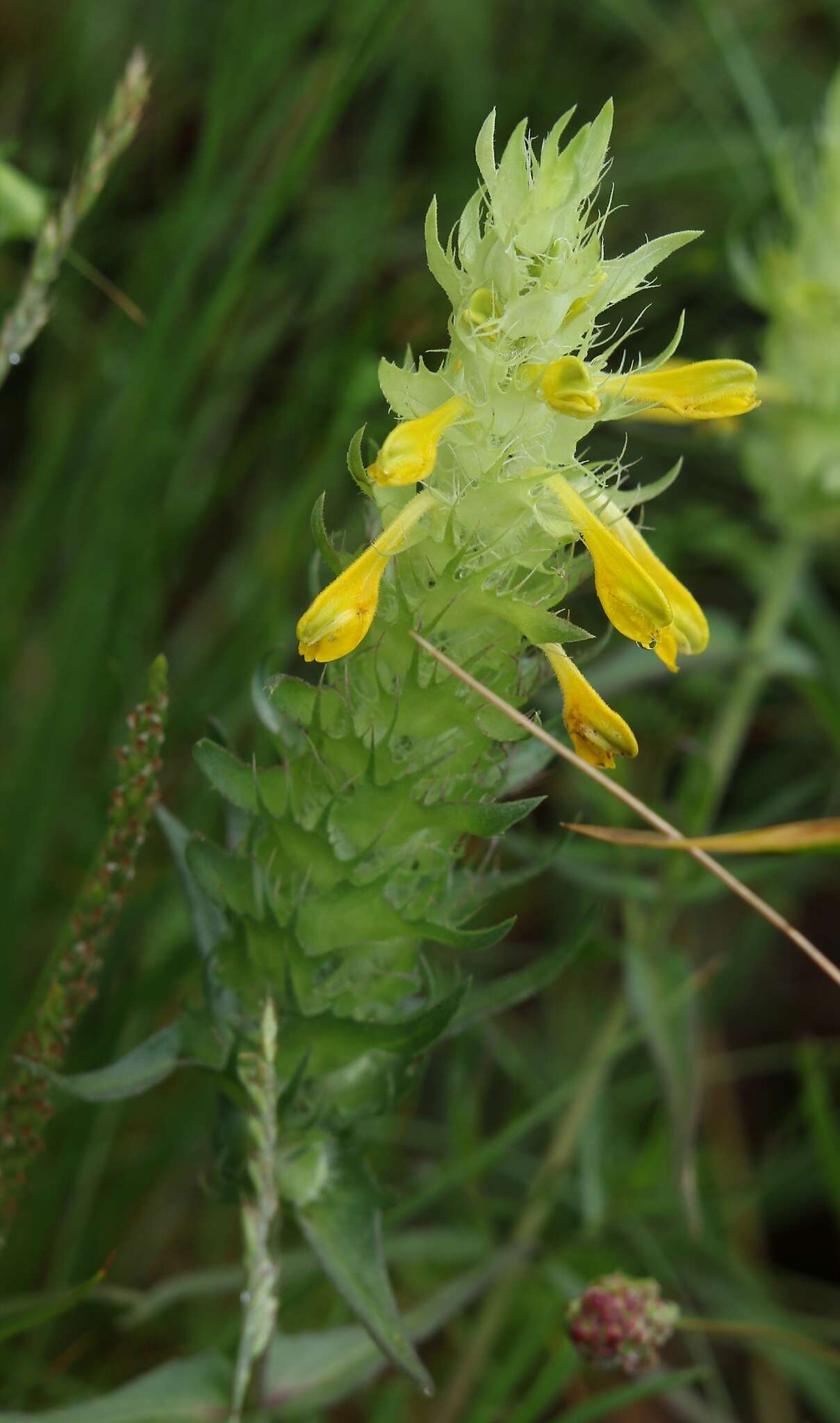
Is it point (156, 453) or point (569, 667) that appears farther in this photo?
point (156, 453)

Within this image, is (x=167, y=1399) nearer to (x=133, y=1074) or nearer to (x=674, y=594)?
(x=133, y=1074)

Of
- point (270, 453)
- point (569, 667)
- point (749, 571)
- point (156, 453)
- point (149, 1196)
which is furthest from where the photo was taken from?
point (270, 453)

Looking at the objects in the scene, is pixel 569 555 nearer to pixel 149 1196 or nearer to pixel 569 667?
pixel 569 667

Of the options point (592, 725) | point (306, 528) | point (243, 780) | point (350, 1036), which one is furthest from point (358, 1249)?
point (306, 528)

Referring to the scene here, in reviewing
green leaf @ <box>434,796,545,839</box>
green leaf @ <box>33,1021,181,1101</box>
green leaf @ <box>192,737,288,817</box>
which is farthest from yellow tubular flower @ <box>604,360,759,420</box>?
green leaf @ <box>33,1021,181,1101</box>

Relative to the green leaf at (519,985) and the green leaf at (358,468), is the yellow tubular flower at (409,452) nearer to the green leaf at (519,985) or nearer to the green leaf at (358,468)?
the green leaf at (358,468)

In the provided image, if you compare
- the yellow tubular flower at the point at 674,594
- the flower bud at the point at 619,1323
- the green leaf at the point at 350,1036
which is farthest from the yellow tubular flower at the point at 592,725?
the flower bud at the point at 619,1323

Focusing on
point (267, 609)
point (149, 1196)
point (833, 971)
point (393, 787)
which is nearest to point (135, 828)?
point (393, 787)
